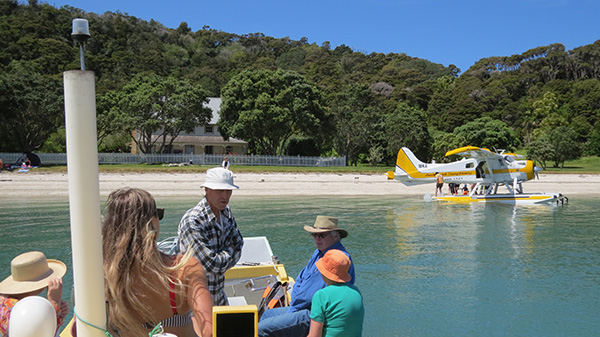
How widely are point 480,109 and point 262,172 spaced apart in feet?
132

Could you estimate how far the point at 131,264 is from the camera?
2516mm

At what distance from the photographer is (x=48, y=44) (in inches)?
2552

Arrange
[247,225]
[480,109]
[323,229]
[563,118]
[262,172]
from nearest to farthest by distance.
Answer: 1. [323,229]
2. [247,225]
3. [262,172]
4. [563,118]
5. [480,109]

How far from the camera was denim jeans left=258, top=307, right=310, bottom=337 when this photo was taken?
4336mm

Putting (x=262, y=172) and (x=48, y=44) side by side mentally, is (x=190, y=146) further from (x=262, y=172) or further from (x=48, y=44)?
(x=48, y=44)

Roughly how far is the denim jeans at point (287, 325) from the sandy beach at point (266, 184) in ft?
70.7

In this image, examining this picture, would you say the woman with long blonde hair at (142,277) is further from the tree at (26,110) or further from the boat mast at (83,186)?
the tree at (26,110)

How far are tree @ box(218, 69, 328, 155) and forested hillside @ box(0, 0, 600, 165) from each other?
106 millimetres

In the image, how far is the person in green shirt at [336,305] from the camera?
360 cm

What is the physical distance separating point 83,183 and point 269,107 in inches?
1610

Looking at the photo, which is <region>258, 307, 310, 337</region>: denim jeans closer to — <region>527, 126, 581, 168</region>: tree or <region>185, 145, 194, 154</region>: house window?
<region>527, 126, 581, 168</region>: tree

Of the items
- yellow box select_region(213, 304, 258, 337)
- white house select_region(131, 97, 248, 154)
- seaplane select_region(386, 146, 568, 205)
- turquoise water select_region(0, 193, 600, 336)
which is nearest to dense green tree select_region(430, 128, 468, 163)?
white house select_region(131, 97, 248, 154)

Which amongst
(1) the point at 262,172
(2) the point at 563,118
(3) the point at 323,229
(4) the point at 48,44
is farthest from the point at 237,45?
(3) the point at 323,229

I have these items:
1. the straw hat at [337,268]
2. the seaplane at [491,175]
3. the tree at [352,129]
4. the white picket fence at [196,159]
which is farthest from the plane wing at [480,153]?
the tree at [352,129]
